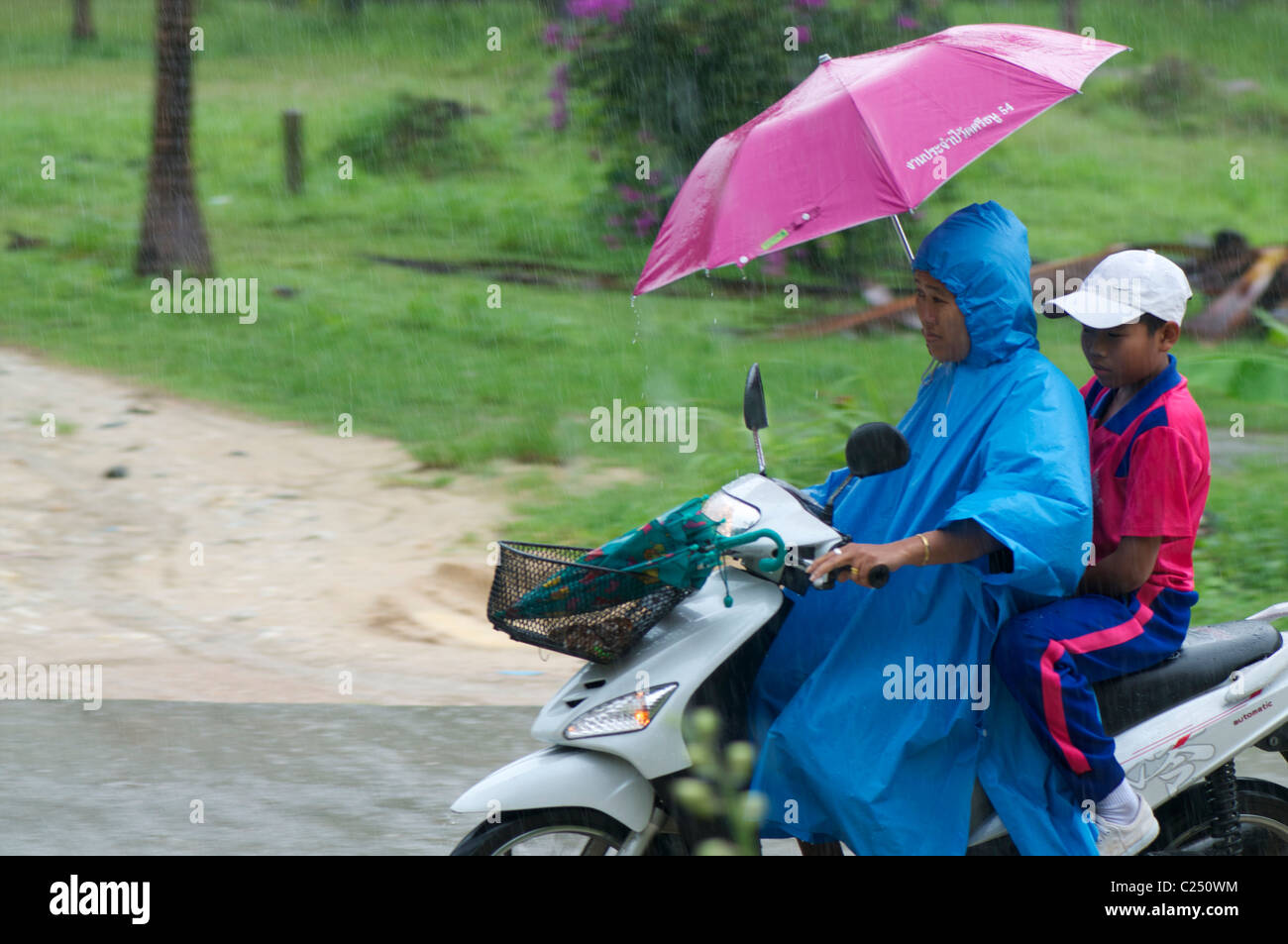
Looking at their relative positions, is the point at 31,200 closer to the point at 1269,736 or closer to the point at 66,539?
the point at 66,539

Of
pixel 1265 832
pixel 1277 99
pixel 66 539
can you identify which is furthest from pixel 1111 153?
→ pixel 1265 832

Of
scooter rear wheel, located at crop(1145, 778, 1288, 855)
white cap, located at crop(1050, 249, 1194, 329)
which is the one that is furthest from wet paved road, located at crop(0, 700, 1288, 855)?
white cap, located at crop(1050, 249, 1194, 329)

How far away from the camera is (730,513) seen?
3139 millimetres

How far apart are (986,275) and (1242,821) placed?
4.96 feet

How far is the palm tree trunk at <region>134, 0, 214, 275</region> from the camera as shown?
41.4 feet

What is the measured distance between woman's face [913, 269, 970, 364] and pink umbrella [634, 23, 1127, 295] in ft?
0.65

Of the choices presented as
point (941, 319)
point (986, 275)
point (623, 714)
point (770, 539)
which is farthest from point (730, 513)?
point (986, 275)

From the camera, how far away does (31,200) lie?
15.6 meters

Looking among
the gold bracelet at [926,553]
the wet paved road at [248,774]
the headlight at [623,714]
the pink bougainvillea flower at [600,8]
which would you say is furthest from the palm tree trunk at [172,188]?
the gold bracelet at [926,553]

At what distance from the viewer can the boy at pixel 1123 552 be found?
3.04 meters

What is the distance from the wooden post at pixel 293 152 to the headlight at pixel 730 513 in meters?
14.0

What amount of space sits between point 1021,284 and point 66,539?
18.9ft

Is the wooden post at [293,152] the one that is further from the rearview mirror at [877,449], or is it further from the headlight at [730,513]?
the rearview mirror at [877,449]

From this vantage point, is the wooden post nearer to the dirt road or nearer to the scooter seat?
the dirt road
